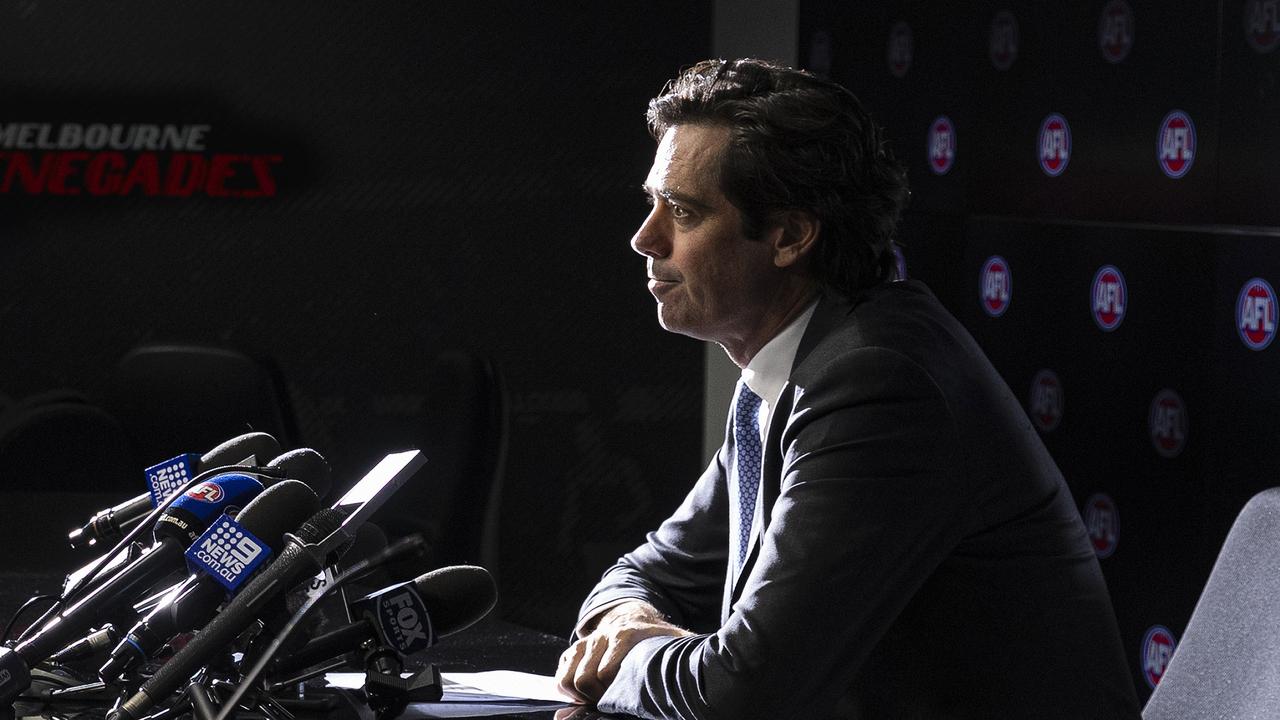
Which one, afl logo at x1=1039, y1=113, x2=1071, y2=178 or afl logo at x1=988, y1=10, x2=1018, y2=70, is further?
afl logo at x1=988, y1=10, x2=1018, y2=70

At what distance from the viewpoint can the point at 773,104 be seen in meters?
1.67

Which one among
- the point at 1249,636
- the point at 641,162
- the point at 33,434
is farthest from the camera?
the point at 641,162

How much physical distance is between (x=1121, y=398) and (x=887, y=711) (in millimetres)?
2125

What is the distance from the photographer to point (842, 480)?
1.45 m

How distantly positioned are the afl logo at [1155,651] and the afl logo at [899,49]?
169cm

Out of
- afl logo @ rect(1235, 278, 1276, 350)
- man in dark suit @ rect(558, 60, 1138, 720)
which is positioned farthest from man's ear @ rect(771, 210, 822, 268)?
afl logo @ rect(1235, 278, 1276, 350)

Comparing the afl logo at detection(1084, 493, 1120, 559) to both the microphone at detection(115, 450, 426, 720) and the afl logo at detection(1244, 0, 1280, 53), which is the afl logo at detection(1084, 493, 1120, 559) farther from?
the microphone at detection(115, 450, 426, 720)

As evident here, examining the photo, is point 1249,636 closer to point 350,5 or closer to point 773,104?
point 773,104

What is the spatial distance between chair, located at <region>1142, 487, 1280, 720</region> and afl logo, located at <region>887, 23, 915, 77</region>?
9.23 feet

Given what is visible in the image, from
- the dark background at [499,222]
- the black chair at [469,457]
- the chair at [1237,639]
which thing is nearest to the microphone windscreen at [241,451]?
the chair at [1237,639]

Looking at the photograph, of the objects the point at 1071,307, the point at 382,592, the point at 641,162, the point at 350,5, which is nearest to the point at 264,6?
the point at 350,5

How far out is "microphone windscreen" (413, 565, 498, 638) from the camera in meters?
1.58

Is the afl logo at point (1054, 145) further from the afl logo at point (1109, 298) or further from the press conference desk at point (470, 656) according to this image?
the press conference desk at point (470, 656)

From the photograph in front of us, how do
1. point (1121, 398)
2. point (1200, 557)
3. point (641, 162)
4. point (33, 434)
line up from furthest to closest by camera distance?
point (641, 162), point (33, 434), point (1121, 398), point (1200, 557)
